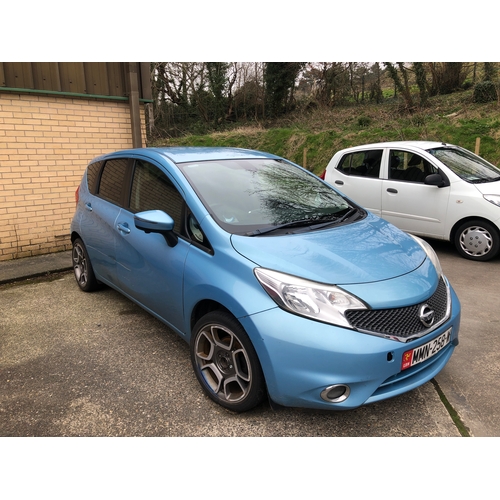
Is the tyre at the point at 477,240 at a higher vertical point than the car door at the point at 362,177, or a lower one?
lower

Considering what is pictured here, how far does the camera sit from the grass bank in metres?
11.1

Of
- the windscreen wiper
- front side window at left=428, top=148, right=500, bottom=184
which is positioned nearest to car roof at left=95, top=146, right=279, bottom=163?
the windscreen wiper

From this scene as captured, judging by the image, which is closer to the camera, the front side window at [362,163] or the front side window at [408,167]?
the front side window at [408,167]

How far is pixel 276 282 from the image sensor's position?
7.82 ft

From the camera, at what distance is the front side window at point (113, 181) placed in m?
3.96

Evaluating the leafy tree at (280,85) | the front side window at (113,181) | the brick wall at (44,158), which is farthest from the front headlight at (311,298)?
the leafy tree at (280,85)

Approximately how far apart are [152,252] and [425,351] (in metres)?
2.00

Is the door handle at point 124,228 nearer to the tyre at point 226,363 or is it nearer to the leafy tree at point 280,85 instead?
the tyre at point 226,363

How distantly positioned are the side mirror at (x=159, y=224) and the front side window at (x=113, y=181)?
1013 mm

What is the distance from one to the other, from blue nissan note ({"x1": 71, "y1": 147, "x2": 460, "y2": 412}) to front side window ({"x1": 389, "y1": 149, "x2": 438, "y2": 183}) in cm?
316

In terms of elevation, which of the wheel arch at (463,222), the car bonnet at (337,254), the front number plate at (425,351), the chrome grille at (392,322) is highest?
the car bonnet at (337,254)

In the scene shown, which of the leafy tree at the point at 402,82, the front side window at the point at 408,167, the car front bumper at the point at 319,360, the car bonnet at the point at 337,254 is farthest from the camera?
the leafy tree at the point at 402,82

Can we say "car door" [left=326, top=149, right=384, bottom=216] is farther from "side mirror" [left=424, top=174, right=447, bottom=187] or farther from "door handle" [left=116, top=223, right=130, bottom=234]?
"door handle" [left=116, top=223, right=130, bottom=234]

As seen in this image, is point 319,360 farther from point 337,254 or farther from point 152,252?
point 152,252
